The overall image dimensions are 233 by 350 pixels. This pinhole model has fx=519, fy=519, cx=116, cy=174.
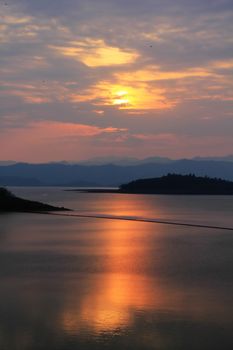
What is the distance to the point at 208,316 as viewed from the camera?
16703mm

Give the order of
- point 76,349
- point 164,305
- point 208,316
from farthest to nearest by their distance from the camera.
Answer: point 164,305, point 208,316, point 76,349

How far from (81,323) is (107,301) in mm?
3340

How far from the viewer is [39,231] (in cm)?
5000

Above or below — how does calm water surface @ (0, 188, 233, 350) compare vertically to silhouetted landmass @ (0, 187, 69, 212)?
below

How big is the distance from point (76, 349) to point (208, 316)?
5298mm

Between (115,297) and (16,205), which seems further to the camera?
(16,205)

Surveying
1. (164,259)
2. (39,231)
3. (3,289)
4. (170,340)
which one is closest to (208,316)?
(170,340)

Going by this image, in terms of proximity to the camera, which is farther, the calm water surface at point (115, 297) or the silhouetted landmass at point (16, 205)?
the silhouetted landmass at point (16, 205)

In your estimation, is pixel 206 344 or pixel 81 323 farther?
pixel 81 323

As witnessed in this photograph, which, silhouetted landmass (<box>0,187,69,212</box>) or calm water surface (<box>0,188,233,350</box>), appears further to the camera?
silhouetted landmass (<box>0,187,69,212</box>)

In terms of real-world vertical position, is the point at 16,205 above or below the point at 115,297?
above

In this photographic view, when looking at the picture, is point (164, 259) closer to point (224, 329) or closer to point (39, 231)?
point (224, 329)

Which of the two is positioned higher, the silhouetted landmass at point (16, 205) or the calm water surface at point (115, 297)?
the silhouetted landmass at point (16, 205)

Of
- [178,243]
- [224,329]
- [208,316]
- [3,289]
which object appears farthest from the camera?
[178,243]
